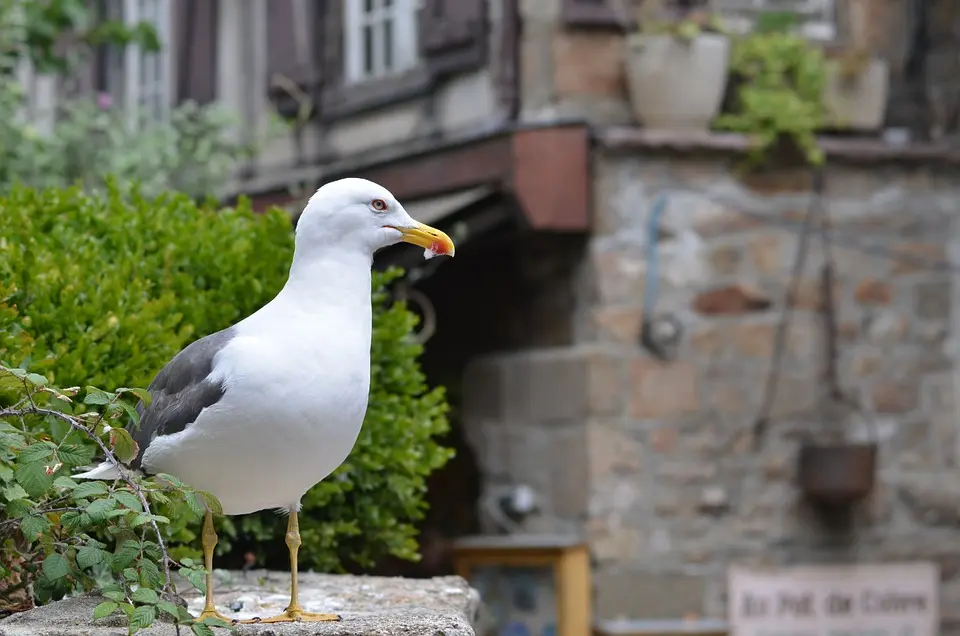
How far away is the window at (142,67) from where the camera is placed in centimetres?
1001

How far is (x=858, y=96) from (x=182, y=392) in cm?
467

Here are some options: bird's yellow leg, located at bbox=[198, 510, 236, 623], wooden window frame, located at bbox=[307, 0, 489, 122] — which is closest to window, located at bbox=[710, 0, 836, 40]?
wooden window frame, located at bbox=[307, 0, 489, 122]

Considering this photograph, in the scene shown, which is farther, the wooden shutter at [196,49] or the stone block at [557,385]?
the wooden shutter at [196,49]

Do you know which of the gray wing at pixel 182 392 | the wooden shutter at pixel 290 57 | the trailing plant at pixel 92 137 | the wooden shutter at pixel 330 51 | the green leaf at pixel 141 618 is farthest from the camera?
the wooden shutter at pixel 290 57

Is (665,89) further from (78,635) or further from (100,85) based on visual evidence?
(100,85)

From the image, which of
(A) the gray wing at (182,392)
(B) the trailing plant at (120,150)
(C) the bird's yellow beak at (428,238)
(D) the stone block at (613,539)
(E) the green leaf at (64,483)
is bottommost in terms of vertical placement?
(D) the stone block at (613,539)

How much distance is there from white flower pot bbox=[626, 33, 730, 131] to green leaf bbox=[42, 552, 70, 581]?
424cm

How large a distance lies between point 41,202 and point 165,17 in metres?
6.03

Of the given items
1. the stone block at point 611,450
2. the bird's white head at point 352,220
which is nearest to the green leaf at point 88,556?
the bird's white head at point 352,220

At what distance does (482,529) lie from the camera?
7141 mm

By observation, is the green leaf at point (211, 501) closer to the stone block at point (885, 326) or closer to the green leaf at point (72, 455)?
the green leaf at point (72, 455)

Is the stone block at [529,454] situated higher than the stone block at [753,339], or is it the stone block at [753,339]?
the stone block at [753,339]

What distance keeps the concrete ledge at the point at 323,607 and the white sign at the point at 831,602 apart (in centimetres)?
270

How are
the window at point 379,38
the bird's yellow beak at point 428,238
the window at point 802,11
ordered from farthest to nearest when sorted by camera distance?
the window at point 379,38, the window at point 802,11, the bird's yellow beak at point 428,238
